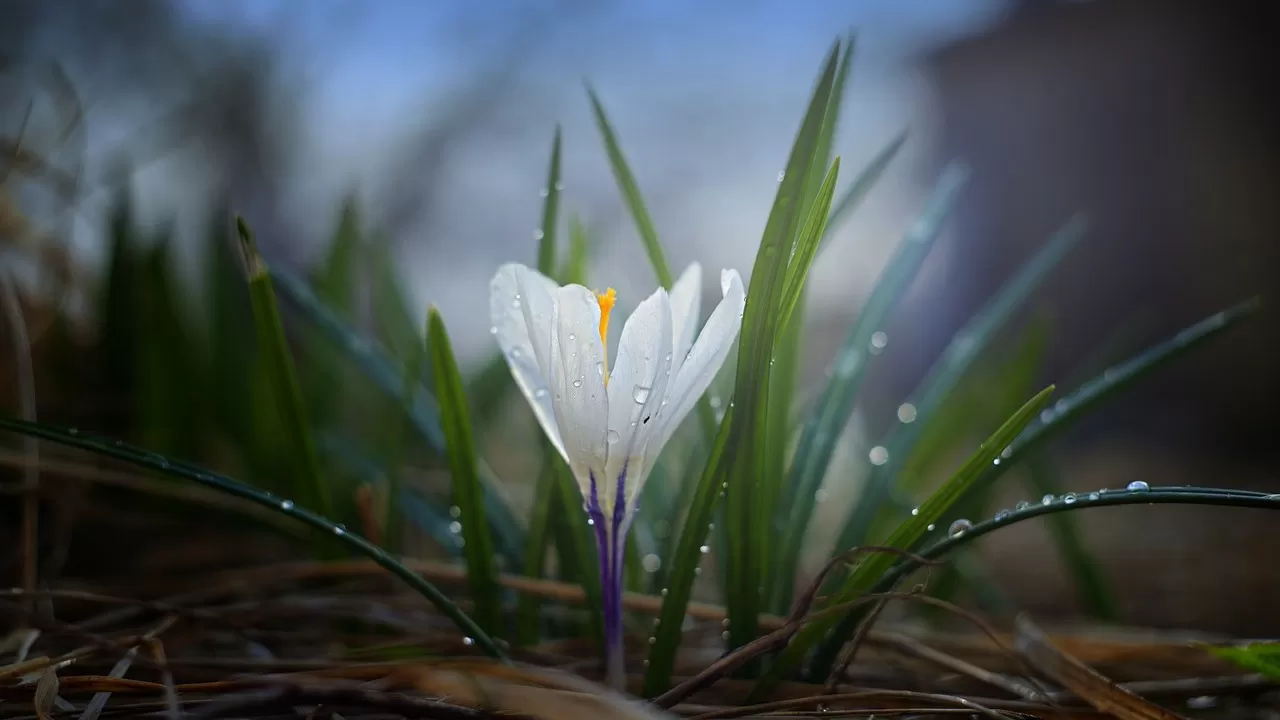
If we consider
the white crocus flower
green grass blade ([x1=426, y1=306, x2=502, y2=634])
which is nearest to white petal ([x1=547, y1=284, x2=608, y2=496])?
the white crocus flower

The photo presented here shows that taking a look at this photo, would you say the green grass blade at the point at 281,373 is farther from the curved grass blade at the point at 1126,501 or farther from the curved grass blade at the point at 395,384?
the curved grass blade at the point at 1126,501

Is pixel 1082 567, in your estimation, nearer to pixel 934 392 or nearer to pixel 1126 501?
pixel 934 392

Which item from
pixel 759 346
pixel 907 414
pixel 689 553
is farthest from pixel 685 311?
pixel 907 414

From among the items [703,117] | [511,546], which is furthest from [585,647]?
[703,117]

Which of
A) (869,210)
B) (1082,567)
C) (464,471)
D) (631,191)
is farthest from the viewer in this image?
(869,210)

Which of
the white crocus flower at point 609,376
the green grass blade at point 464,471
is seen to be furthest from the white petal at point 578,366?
the green grass blade at point 464,471

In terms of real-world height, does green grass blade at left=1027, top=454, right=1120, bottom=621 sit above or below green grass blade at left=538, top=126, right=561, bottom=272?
below

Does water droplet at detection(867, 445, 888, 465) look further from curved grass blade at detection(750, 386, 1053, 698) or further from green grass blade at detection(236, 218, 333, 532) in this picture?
green grass blade at detection(236, 218, 333, 532)
